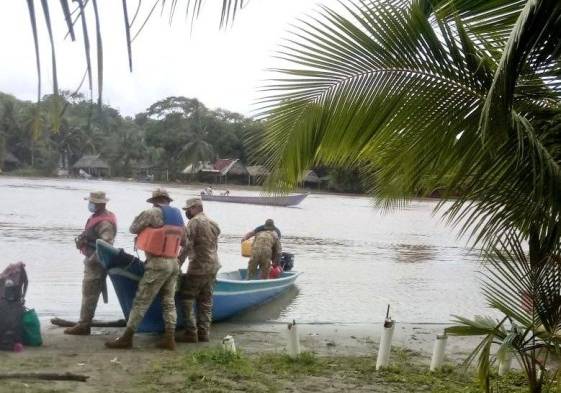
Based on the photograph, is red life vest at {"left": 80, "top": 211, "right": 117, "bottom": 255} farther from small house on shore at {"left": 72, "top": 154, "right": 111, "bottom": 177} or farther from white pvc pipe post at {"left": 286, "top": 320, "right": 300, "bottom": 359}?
small house on shore at {"left": 72, "top": 154, "right": 111, "bottom": 177}

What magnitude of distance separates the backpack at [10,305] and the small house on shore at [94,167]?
7763 cm

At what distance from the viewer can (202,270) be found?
346 inches

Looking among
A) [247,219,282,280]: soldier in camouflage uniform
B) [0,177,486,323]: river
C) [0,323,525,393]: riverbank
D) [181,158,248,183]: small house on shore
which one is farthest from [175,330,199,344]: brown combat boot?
[181,158,248,183]: small house on shore

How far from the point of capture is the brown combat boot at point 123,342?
8.19 metres

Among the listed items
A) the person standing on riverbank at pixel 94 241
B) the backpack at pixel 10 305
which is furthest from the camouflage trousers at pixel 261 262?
the backpack at pixel 10 305

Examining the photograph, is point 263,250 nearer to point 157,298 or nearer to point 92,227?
point 157,298

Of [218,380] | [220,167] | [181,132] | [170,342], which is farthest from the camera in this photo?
[181,132]

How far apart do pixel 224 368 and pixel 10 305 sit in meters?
2.38

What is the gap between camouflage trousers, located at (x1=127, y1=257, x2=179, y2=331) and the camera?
8148mm

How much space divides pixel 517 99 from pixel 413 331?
7.68m

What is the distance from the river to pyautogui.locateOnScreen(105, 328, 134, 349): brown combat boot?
10.5 feet

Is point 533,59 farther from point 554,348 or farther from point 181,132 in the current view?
point 181,132

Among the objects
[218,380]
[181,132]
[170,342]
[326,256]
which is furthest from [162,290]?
[181,132]

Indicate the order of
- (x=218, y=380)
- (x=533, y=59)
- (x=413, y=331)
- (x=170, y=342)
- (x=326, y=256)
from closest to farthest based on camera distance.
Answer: (x=533, y=59) → (x=218, y=380) → (x=170, y=342) → (x=413, y=331) → (x=326, y=256)
